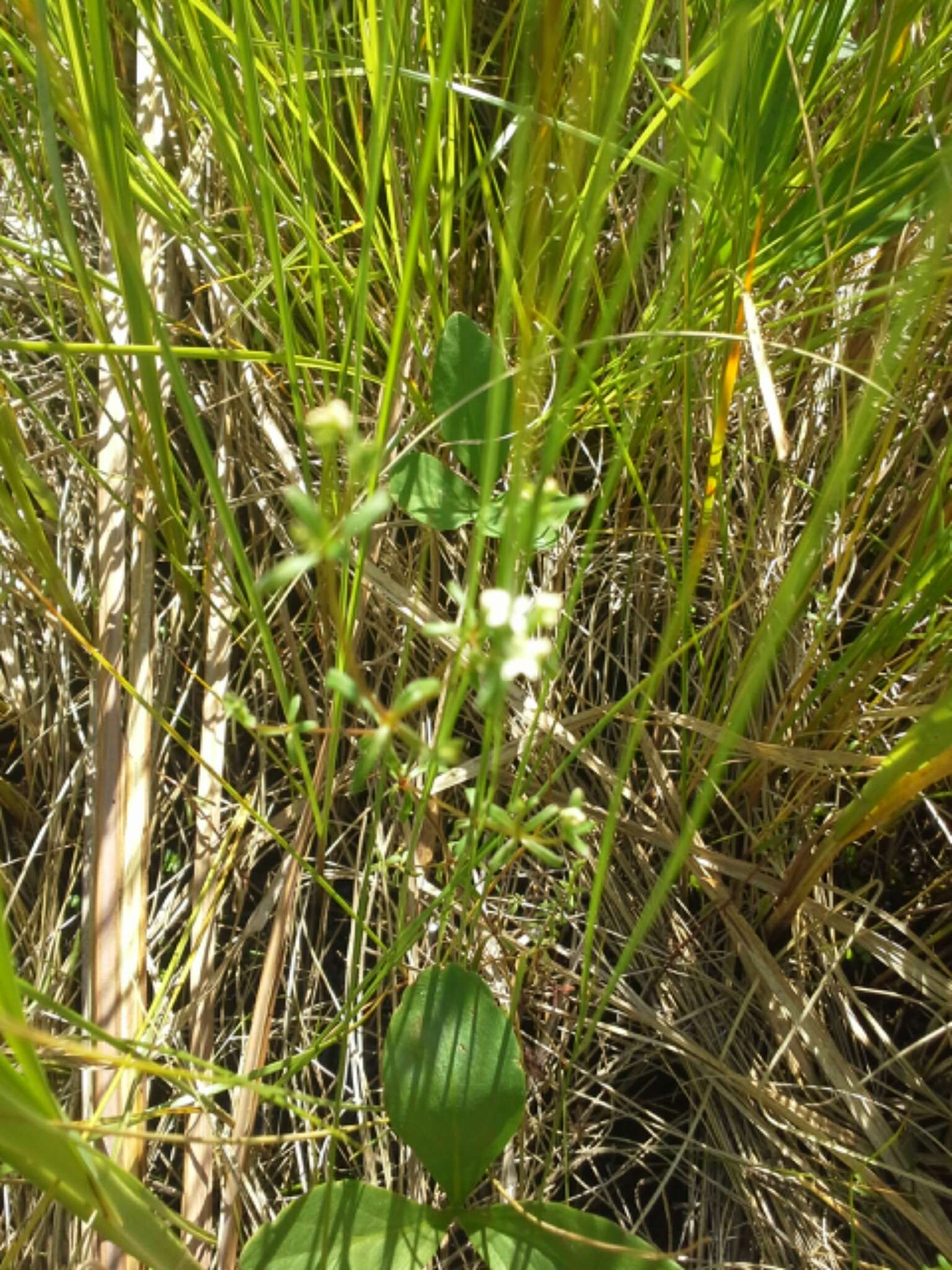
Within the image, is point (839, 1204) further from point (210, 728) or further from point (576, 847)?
point (210, 728)

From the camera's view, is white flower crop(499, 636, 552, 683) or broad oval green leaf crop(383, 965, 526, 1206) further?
broad oval green leaf crop(383, 965, 526, 1206)

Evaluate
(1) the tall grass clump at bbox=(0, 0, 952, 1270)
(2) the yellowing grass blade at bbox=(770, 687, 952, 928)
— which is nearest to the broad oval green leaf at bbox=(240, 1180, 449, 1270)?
(1) the tall grass clump at bbox=(0, 0, 952, 1270)

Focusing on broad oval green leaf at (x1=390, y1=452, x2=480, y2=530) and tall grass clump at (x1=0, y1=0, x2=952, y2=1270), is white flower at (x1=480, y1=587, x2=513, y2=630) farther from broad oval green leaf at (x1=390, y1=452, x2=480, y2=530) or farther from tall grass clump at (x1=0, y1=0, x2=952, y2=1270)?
broad oval green leaf at (x1=390, y1=452, x2=480, y2=530)

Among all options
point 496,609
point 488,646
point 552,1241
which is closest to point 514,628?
point 496,609

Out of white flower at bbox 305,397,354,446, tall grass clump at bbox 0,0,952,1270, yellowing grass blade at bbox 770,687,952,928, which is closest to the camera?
white flower at bbox 305,397,354,446

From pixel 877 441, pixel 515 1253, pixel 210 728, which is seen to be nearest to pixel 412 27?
pixel 877 441

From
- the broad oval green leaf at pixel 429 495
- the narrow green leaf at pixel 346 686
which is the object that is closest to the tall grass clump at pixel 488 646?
the broad oval green leaf at pixel 429 495

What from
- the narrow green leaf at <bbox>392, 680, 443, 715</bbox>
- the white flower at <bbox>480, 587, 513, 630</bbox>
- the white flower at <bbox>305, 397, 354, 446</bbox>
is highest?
the white flower at <bbox>305, 397, 354, 446</bbox>
